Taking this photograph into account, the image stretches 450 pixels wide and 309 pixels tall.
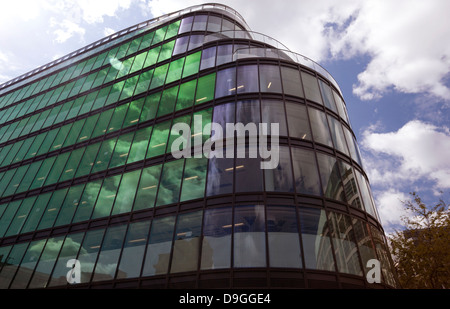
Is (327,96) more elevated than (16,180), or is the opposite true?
(327,96)

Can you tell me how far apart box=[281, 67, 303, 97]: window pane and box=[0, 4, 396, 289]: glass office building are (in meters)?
0.10

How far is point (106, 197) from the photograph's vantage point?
17250mm

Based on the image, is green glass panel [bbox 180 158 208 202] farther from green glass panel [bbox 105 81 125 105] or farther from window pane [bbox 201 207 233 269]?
green glass panel [bbox 105 81 125 105]

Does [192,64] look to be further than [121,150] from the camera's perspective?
Yes

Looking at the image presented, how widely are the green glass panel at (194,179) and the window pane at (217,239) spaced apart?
134cm

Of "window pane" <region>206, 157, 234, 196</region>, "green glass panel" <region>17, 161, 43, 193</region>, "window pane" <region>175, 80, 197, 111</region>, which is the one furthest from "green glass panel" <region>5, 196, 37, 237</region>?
"window pane" <region>206, 157, 234, 196</region>

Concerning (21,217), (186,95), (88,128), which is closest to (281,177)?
(186,95)

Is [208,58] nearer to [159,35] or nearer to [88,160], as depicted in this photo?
[159,35]

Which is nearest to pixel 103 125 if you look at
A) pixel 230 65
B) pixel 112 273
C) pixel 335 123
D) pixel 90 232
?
pixel 90 232

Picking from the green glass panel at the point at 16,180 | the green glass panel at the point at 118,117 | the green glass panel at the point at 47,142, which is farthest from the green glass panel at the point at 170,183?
the green glass panel at the point at 16,180

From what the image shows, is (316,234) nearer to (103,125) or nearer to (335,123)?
(335,123)

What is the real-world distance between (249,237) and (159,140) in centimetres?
907

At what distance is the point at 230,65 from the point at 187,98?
370cm

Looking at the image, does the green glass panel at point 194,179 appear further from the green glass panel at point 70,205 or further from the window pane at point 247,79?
the green glass panel at point 70,205
